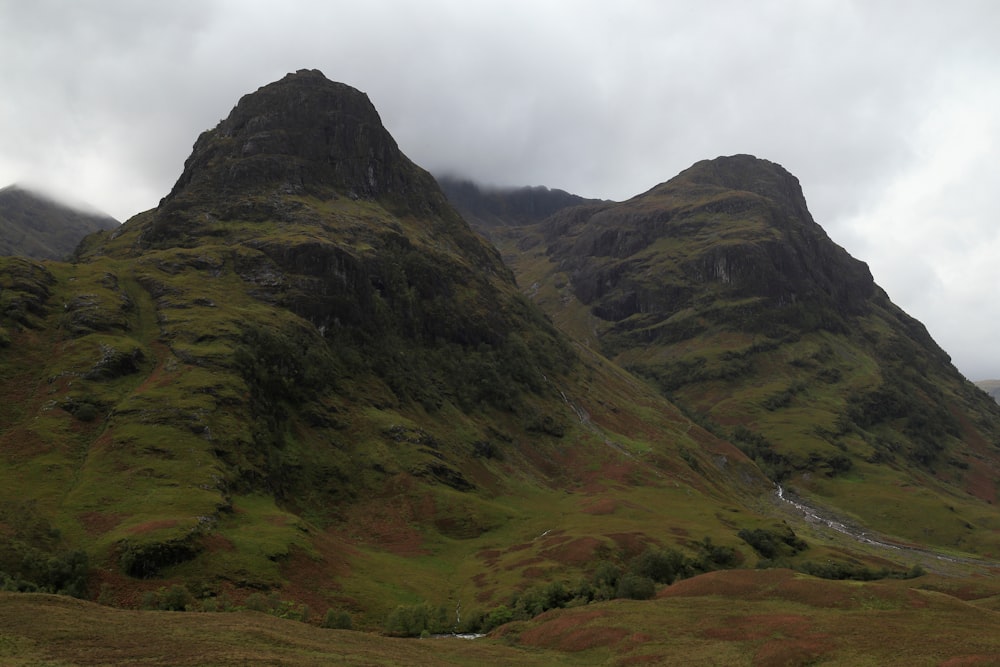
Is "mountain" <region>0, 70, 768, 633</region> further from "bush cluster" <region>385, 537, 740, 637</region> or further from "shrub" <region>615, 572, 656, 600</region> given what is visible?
"shrub" <region>615, 572, 656, 600</region>

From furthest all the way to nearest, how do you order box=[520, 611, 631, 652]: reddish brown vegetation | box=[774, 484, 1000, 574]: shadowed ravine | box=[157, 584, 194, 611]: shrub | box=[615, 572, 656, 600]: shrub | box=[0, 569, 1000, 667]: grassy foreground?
box=[774, 484, 1000, 574]: shadowed ravine → box=[615, 572, 656, 600]: shrub → box=[157, 584, 194, 611]: shrub → box=[520, 611, 631, 652]: reddish brown vegetation → box=[0, 569, 1000, 667]: grassy foreground

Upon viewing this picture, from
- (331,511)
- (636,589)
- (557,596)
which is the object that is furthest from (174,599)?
(636,589)

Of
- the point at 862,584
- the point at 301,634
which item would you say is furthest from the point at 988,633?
the point at 301,634

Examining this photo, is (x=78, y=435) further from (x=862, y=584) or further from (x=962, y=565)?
(x=962, y=565)

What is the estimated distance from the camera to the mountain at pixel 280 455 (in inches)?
3305

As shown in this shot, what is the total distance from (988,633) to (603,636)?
32324 mm

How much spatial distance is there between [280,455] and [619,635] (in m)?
86.7

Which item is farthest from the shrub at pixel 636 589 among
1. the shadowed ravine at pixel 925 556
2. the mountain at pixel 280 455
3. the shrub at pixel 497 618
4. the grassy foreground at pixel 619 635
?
the shadowed ravine at pixel 925 556

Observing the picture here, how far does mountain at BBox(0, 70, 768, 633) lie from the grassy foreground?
2246 cm

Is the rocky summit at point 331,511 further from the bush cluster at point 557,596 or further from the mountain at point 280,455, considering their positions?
the mountain at point 280,455

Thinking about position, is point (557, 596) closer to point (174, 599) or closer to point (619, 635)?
point (619, 635)

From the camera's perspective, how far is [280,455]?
413ft

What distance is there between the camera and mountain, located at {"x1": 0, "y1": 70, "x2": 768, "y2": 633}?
83938mm

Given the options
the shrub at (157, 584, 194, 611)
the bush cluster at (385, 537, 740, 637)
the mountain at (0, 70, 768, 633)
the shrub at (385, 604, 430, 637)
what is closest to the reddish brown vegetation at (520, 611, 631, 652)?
the bush cluster at (385, 537, 740, 637)
